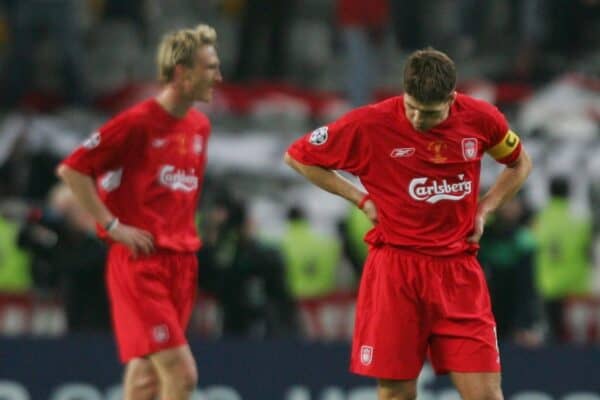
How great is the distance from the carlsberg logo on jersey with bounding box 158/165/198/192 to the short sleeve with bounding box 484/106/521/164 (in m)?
1.62

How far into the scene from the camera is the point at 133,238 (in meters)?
8.56

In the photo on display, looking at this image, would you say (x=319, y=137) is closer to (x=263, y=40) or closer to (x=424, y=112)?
(x=424, y=112)

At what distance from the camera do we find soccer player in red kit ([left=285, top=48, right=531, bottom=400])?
25.2 feet

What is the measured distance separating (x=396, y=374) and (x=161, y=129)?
1851 millimetres

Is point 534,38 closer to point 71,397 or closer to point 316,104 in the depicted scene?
point 316,104

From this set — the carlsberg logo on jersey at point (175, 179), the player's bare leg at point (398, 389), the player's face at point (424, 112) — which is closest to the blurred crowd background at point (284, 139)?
the carlsberg logo on jersey at point (175, 179)

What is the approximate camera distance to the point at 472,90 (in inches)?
612

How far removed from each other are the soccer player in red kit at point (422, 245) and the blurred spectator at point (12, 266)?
Answer: 5657mm

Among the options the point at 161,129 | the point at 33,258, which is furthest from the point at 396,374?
the point at 33,258

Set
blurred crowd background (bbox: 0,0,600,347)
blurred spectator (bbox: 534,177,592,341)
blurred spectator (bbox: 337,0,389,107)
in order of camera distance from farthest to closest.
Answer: blurred spectator (bbox: 337,0,389,107), blurred spectator (bbox: 534,177,592,341), blurred crowd background (bbox: 0,0,600,347)

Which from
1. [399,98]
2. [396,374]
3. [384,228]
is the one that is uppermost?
[399,98]

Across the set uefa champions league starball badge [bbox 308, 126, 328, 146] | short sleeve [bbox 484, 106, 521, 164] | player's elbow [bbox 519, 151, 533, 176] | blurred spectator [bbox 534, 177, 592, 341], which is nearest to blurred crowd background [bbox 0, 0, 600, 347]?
blurred spectator [bbox 534, 177, 592, 341]

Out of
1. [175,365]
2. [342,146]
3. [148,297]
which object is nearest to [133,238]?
[148,297]

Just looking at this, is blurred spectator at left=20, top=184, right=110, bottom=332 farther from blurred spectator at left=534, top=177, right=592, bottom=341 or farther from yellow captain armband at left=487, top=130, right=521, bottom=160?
yellow captain armband at left=487, top=130, right=521, bottom=160
